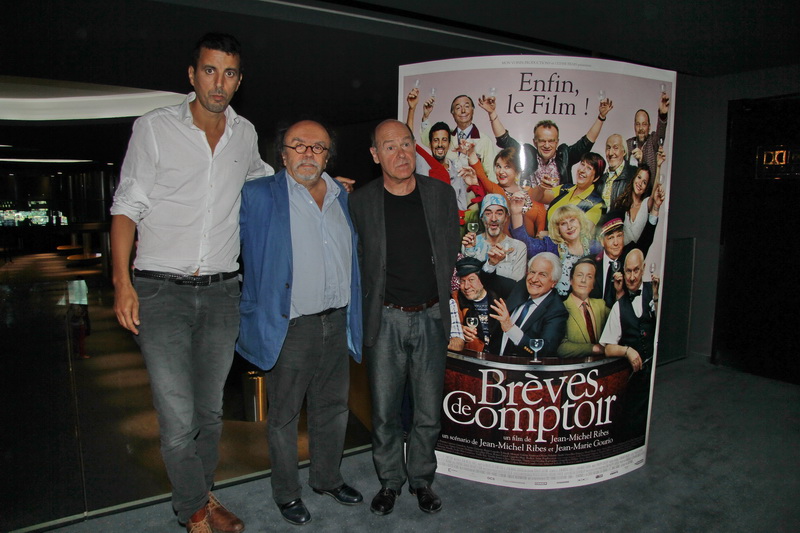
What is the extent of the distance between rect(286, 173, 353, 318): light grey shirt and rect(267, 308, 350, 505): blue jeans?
0.08 metres

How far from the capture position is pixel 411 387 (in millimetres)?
2457

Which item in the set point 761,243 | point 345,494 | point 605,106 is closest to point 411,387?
point 345,494

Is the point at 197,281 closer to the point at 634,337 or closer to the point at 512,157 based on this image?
the point at 512,157

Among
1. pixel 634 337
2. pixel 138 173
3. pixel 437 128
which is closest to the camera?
pixel 138 173

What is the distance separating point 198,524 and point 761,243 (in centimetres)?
469

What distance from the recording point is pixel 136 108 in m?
6.66

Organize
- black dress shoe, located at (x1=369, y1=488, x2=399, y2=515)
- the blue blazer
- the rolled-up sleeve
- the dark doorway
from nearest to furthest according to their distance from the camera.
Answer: the rolled-up sleeve
the blue blazer
black dress shoe, located at (x1=369, y1=488, x2=399, y2=515)
the dark doorway

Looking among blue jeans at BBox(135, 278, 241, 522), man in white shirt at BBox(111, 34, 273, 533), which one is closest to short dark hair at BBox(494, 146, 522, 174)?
man in white shirt at BBox(111, 34, 273, 533)

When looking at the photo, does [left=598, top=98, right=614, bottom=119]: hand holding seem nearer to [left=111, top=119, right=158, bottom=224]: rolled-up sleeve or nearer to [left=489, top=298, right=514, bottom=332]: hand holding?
[left=489, top=298, right=514, bottom=332]: hand holding

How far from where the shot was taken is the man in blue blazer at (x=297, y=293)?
2109mm

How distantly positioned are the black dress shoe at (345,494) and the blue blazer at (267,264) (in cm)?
77

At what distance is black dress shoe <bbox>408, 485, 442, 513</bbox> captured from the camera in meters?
2.38

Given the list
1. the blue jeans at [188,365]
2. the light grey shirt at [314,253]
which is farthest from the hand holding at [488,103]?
the blue jeans at [188,365]

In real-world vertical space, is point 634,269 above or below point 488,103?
below
